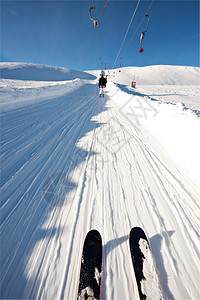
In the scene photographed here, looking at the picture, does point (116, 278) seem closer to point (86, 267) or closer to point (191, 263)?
point (86, 267)

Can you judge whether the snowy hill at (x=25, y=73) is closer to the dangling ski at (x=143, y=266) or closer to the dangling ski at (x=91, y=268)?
the dangling ski at (x=91, y=268)

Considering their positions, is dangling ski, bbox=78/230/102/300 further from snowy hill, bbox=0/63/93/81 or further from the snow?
snowy hill, bbox=0/63/93/81

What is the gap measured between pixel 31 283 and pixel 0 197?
1651 millimetres

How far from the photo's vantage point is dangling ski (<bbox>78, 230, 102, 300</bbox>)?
1.39m

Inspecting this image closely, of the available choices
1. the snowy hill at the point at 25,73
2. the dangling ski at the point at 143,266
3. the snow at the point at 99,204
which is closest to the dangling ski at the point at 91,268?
the snow at the point at 99,204

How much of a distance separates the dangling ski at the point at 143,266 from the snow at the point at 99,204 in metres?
0.08

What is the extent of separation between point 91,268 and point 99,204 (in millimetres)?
900

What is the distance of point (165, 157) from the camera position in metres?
3.62

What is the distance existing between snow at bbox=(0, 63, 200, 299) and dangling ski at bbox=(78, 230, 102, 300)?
7 cm

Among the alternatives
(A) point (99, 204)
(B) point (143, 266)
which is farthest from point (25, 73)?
(B) point (143, 266)

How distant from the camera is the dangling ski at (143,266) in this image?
140 cm

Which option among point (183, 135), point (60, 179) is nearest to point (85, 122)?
point (60, 179)

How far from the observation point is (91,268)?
5.03ft

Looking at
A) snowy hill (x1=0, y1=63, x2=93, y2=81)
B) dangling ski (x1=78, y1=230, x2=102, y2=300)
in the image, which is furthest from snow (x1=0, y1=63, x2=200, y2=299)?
snowy hill (x1=0, y1=63, x2=93, y2=81)
